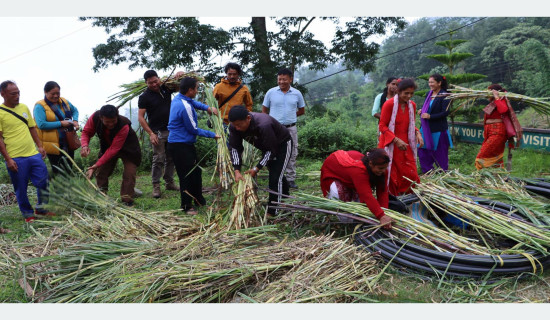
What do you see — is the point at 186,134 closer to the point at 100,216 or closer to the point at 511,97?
the point at 100,216

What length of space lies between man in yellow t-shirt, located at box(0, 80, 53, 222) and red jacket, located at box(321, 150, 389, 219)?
9.55ft

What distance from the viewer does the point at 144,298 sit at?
7.97ft

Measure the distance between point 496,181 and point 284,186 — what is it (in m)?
2.37

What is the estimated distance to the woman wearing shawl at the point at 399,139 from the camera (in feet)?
13.2

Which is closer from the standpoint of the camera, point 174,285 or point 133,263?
point 174,285

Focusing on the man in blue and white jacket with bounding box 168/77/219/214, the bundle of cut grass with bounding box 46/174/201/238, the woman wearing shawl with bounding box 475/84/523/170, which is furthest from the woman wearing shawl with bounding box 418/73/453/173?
the bundle of cut grass with bounding box 46/174/201/238

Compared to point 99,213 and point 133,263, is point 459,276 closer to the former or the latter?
point 133,263

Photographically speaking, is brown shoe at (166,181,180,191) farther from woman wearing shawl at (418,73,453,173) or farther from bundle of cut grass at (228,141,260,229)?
woman wearing shawl at (418,73,453,173)

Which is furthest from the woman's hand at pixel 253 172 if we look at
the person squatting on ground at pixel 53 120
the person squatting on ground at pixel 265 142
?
the person squatting on ground at pixel 53 120

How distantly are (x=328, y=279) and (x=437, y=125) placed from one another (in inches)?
130

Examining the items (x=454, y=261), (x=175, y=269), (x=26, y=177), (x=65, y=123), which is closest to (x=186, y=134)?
(x=65, y=123)

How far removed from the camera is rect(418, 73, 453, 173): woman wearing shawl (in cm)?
502

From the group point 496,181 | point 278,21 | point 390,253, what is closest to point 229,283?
point 390,253

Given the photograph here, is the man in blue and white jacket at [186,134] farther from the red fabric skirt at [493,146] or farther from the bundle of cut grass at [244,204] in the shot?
the red fabric skirt at [493,146]
